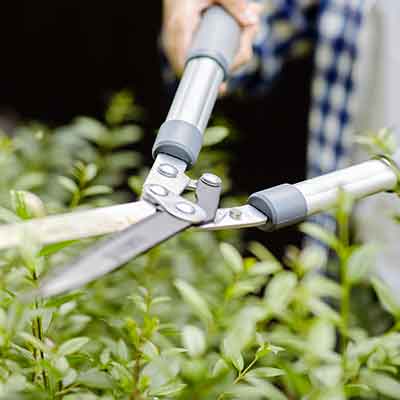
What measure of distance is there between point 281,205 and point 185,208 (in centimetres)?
7

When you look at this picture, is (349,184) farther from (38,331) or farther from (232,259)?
(38,331)

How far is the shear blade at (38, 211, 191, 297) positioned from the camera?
447 mm

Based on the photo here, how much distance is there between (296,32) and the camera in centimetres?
127

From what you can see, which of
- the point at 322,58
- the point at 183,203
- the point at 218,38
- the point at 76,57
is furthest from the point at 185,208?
the point at 76,57

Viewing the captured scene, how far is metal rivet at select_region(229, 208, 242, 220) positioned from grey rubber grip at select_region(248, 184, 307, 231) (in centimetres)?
2

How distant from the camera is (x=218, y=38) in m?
0.82

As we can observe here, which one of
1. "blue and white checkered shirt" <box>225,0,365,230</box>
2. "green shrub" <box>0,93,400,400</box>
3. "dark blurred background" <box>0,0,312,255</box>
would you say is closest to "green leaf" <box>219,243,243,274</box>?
"green shrub" <box>0,93,400,400</box>

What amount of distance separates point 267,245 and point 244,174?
152 millimetres

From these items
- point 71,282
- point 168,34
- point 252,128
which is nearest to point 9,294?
point 71,282

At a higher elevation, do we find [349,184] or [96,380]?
[349,184]

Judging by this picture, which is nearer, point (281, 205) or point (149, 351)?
point (149, 351)

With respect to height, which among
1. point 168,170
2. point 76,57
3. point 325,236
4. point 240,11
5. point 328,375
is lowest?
point 328,375

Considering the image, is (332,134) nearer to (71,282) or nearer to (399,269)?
(399,269)

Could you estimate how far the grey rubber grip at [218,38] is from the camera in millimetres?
794
